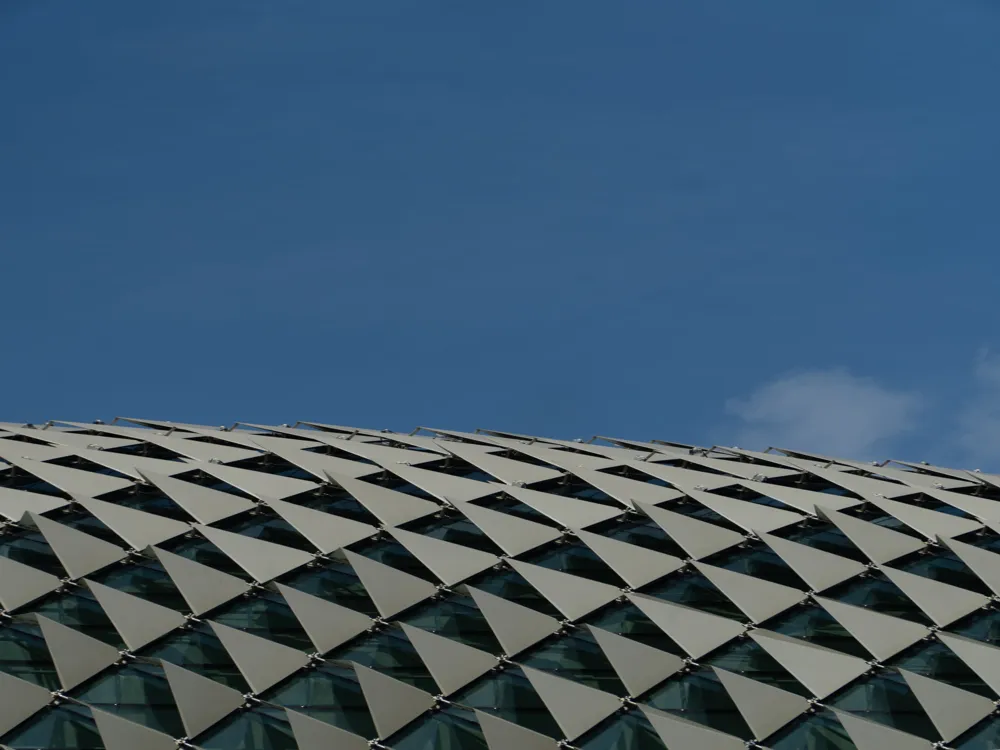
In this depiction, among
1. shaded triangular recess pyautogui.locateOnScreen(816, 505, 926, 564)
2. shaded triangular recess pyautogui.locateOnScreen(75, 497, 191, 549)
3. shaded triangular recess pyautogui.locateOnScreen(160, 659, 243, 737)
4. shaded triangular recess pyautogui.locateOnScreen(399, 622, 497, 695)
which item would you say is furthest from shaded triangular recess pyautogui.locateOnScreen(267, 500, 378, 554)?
shaded triangular recess pyautogui.locateOnScreen(816, 505, 926, 564)

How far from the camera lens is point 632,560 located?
104 ft

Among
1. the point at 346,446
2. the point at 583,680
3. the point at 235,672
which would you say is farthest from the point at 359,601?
the point at 346,446

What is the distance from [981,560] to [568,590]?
996cm

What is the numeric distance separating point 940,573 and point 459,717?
1242 cm

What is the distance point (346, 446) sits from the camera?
38875mm

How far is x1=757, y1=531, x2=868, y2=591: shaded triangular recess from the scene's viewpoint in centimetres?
3141

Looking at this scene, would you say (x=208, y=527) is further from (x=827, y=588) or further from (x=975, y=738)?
(x=975, y=738)

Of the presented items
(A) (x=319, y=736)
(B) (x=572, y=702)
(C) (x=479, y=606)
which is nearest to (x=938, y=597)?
(B) (x=572, y=702)

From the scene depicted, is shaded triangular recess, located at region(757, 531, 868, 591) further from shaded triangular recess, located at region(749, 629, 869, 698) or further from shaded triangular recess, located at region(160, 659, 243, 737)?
shaded triangular recess, located at region(160, 659, 243, 737)

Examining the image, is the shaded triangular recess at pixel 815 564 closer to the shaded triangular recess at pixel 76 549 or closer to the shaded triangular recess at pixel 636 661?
the shaded triangular recess at pixel 636 661

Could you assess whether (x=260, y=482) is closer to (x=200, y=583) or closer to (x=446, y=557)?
(x=200, y=583)

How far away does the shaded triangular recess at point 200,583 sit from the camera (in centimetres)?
2950

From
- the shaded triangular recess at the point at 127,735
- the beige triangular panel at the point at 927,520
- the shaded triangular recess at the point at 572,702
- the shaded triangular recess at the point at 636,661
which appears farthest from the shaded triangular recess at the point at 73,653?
the beige triangular panel at the point at 927,520

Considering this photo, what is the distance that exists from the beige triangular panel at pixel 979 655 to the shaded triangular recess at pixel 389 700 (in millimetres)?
11106
